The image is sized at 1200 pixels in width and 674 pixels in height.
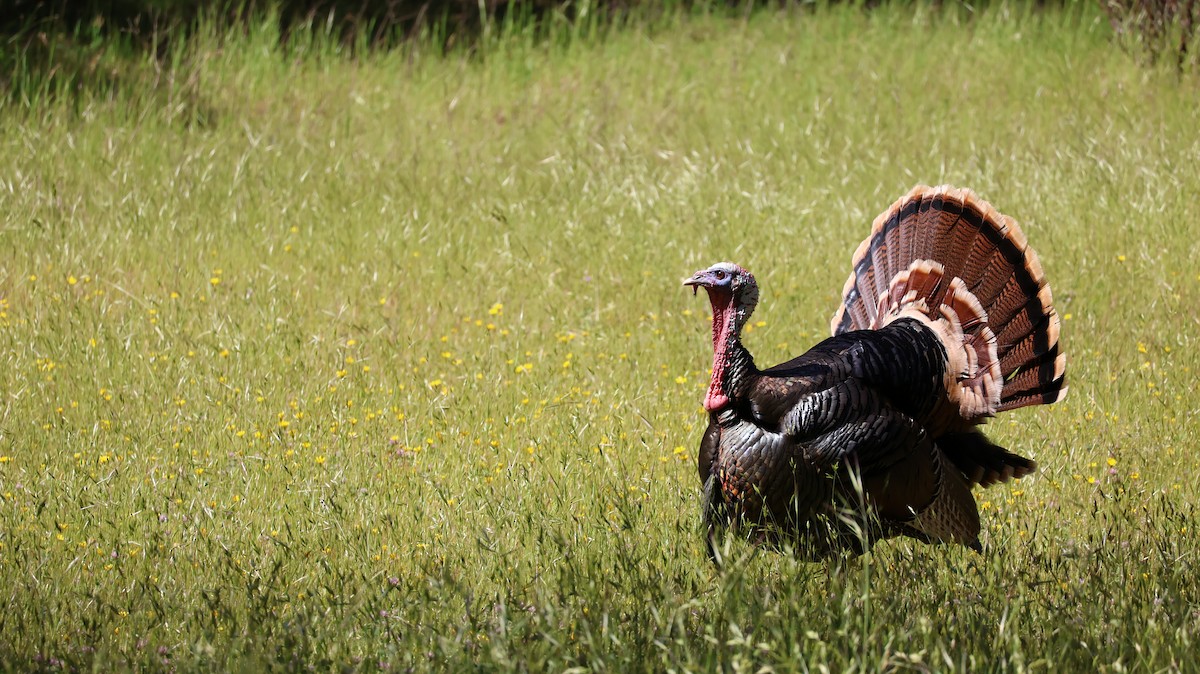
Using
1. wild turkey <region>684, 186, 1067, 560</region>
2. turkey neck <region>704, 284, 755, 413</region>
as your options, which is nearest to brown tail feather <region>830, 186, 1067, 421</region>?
wild turkey <region>684, 186, 1067, 560</region>

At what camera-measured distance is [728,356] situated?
14.9 feet

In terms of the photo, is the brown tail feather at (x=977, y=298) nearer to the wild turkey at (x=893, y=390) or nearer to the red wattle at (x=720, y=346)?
the wild turkey at (x=893, y=390)

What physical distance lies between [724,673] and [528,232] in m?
5.34

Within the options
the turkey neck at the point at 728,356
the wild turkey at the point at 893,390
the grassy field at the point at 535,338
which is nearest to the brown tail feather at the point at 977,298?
the wild turkey at the point at 893,390

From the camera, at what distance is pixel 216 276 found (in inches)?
307

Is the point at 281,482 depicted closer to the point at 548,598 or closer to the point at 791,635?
the point at 548,598

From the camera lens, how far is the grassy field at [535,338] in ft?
13.1

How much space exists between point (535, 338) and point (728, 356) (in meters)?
2.84

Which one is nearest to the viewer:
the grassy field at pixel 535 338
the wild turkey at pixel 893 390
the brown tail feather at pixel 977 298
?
the grassy field at pixel 535 338

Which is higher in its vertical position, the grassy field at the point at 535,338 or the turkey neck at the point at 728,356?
the turkey neck at the point at 728,356

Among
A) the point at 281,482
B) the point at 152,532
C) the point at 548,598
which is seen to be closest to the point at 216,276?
the point at 281,482

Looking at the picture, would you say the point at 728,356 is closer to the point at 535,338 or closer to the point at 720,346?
the point at 720,346

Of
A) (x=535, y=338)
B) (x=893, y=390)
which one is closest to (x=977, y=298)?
(x=893, y=390)

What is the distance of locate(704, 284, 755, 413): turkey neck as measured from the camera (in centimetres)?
453
